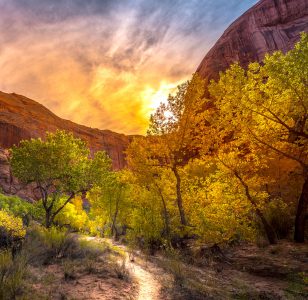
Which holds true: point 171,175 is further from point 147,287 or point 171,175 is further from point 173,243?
point 147,287

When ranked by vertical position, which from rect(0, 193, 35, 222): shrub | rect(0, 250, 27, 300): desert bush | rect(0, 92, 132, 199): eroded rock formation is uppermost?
rect(0, 92, 132, 199): eroded rock formation

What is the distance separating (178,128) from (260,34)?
7038 cm

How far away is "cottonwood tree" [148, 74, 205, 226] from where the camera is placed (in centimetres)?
1862

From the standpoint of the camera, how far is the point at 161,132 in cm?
1941

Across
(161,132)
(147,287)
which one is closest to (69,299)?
(147,287)

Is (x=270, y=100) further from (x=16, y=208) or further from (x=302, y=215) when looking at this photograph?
(x=16, y=208)

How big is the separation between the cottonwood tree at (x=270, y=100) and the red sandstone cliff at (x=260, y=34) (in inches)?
2438

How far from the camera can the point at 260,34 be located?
244ft

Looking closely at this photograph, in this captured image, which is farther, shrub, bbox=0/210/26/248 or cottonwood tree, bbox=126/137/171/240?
cottonwood tree, bbox=126/137/171/240

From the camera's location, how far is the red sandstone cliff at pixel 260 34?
71.2 meters

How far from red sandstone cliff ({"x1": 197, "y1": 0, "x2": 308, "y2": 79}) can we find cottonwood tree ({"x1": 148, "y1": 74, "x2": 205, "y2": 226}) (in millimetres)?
56336

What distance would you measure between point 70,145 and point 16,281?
17132mm

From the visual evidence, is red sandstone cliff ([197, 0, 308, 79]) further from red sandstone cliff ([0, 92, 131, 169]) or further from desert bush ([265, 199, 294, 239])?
desert bush ([265, 199, 294, 239])

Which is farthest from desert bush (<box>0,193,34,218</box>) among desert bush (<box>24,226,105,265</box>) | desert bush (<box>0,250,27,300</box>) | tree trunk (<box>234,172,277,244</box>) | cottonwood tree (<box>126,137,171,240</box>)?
tree trunk (<box>234,172,277,244</box>)
